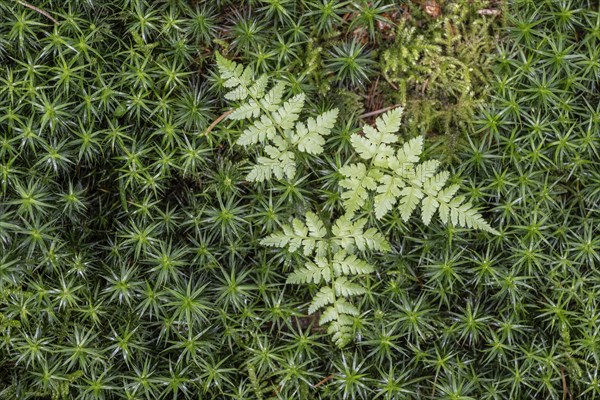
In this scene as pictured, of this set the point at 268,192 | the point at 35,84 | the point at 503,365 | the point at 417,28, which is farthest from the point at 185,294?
the point at 417,28

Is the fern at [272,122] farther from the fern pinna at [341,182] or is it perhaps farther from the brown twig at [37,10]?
the brown twig at [37,10]

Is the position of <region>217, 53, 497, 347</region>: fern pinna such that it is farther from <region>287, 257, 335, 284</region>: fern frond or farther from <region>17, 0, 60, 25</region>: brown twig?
<region>17, 0, 60, 25</region>: brown twig

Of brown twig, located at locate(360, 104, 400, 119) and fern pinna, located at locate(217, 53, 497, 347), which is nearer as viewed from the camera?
fern pinna, located at locate(217, 53, 497, 347)

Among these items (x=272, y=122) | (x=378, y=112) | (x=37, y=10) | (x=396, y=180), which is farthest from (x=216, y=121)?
(x=37, y=10)

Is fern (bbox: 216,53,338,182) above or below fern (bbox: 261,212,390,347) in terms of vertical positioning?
above

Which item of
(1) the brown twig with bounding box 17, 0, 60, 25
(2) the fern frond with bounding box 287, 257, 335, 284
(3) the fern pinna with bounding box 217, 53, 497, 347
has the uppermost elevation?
(1) the brown twig with bounding box 17, 0, 60, 25

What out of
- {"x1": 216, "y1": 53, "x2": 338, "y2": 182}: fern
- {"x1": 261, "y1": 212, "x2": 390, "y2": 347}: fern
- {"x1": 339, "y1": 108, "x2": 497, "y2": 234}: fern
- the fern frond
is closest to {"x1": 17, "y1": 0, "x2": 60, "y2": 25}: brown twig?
{"x1": 216, "y1": 53, "x2": 338, "y2": 182}: fern

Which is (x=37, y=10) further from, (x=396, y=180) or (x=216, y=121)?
(x=396, y=180)

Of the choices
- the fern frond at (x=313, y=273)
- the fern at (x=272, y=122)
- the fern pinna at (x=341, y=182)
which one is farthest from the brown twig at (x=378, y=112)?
the fern frond at (x=313, y=273)
